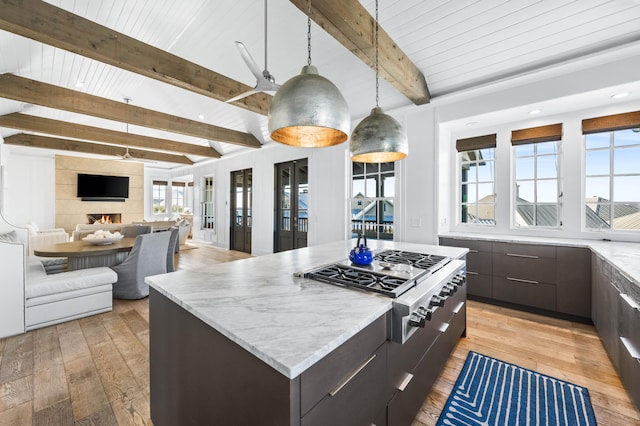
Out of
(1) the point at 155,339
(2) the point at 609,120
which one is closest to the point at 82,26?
(1) the point at 155,339

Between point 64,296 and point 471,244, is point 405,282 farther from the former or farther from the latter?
point 64,296

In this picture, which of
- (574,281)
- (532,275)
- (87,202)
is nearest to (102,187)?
(87,202)

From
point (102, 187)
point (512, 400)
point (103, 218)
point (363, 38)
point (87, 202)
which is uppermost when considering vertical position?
point (363, 38)

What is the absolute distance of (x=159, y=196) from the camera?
1095 centimetres

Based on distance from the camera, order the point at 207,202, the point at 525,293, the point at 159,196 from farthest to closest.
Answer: the point at 159,196, the point at 207,202, the point at 525,293

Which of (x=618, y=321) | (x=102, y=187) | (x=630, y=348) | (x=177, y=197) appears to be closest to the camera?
(x=630, y=348)

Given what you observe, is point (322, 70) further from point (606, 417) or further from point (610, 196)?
point (606, 417)

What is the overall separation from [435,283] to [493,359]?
4.59ft

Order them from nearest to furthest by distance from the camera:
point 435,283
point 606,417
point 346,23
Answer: point 435,283, point 606,417, point 346,23

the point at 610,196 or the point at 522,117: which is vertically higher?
the point at 522,117

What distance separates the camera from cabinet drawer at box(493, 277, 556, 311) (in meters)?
2.96

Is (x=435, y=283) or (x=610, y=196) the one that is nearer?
(x=435, y=283)

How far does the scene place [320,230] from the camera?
5176mm

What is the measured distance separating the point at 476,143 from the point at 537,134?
696mm
